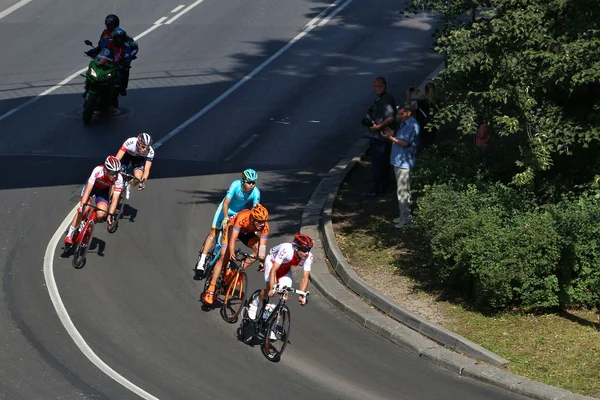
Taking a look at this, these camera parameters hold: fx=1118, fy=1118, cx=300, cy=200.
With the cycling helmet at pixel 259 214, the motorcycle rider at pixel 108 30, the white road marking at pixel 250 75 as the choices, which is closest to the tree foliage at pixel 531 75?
the cycling helmet at pixel 259 214

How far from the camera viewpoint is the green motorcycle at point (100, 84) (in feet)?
75.9

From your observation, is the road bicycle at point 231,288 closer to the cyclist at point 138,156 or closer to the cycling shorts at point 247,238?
the cycling shorts at point 247,238

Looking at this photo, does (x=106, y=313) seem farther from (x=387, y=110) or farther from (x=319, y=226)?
(x=387, y=110)

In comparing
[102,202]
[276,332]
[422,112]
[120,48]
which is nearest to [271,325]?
[276,332]

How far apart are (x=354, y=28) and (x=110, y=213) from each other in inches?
654

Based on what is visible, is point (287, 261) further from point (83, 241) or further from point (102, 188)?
point (102, 188)

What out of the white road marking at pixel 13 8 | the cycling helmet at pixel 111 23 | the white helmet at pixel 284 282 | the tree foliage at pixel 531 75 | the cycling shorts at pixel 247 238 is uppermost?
the tree foliage at pixel 531 75

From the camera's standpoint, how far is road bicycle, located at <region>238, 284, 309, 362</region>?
13.4 meters

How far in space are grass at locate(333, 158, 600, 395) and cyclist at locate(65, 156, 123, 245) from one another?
3564mm

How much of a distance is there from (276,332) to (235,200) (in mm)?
2491

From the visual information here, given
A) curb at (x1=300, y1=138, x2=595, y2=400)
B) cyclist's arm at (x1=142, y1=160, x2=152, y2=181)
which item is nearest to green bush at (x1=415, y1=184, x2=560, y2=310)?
curb at (x1=300, y1=138, x2=595, y2=400)

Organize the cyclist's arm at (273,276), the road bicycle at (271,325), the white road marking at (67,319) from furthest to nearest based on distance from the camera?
the road bicycle at (271,325)
the cyclist's arm at (273,276)
the white road marking at (67,319)

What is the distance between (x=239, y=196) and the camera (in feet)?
50.1

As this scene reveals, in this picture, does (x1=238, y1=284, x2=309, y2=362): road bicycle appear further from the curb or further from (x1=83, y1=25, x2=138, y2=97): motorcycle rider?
(x1=83, y1=25, x2=138, y2=97): motorcycle rider
